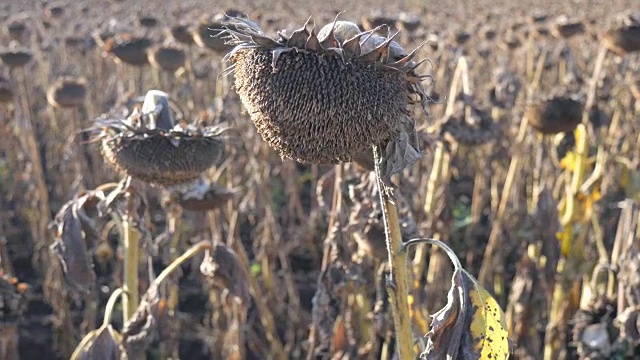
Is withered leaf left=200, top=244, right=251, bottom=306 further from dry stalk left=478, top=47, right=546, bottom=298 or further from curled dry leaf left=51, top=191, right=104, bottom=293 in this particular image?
dry stalk left=478, top=47, right=546, bottom=298

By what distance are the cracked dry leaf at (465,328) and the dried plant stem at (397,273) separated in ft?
0.35

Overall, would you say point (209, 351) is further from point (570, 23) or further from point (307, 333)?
point (570, 23)

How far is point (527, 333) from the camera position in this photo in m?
3.28

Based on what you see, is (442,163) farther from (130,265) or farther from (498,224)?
(130,265)

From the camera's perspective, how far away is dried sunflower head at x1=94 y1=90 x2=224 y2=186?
72.7 inches

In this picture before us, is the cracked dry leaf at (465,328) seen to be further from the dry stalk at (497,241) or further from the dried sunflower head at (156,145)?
the dry stalk at (497,241)

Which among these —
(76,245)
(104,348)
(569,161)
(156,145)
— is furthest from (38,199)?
(569,161)

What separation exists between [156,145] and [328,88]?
2.65ft

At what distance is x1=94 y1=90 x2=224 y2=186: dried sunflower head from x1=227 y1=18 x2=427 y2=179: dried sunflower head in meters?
0.66

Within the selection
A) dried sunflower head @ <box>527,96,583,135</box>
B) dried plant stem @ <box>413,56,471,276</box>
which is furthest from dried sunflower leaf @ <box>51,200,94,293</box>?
dried sunflower head @ <box>527,96,583,135</box>

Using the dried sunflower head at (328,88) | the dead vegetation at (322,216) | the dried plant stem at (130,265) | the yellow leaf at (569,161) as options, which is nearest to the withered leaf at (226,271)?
the dead vegetation at (322,216)

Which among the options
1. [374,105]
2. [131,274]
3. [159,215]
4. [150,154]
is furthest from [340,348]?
[159,215]

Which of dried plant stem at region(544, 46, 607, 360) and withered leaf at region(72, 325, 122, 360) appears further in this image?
dried plant stem at region(544, 46, 607, 360)

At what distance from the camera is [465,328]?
1.27 meters
